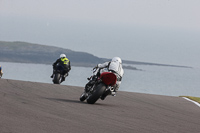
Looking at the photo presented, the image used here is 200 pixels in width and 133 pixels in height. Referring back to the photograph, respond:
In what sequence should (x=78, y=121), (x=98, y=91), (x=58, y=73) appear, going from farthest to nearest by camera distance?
(x=58, y=73), (x=98, y=91), (x=78, y=121)

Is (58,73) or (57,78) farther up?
(58,73)

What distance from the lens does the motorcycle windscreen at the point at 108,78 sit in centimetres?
1276

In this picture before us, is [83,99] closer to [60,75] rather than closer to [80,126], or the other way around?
[80,126]

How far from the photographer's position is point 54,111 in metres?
10.2

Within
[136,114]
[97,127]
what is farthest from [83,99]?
Result: [97,127]

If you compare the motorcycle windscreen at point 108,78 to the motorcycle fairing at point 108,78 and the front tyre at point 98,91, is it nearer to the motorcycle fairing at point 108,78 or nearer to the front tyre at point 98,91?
the motorcycle fairing at point 108,78

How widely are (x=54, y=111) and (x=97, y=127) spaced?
2041mm

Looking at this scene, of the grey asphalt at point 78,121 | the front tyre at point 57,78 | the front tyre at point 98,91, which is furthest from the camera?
the front tyre at point 57,78

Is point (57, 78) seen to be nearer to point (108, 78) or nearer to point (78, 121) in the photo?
point (108, 78)

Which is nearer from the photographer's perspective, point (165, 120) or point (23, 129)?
point (23, 129)

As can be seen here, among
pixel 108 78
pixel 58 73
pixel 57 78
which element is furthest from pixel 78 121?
pixel 58 73

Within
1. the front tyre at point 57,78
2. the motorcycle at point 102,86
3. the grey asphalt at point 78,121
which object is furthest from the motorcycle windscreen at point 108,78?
the front tyre at point 57,78

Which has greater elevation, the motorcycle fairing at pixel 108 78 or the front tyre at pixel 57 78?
the motorcycle fairing at pixel 108 78

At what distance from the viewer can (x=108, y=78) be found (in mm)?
12773
